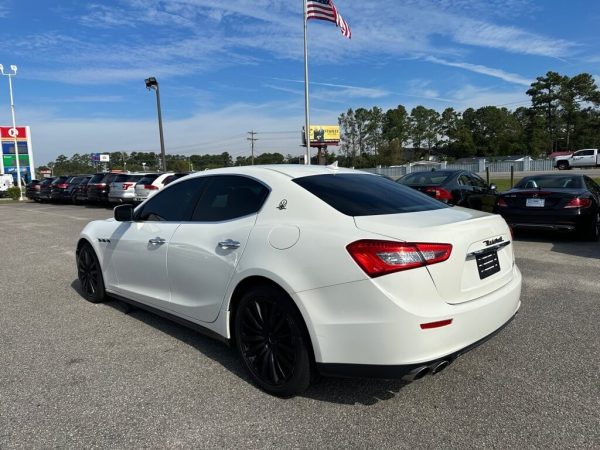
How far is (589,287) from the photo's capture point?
5.63 meters

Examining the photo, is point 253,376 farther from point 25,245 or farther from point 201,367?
point 25,245

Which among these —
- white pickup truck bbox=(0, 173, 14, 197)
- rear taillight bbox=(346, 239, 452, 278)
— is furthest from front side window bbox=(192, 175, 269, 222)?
white pickup truck bbox=(0, 173, 14, 197)

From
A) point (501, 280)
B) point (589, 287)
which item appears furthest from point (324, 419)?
point (589, 287)

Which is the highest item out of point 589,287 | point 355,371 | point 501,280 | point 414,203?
point 414,203

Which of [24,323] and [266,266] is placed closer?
[266,266]

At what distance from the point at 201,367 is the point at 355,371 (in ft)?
4.55

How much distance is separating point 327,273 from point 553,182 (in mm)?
8562

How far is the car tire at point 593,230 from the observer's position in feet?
27.8

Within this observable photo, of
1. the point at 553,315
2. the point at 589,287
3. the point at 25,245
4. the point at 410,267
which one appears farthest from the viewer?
the point at 25,245

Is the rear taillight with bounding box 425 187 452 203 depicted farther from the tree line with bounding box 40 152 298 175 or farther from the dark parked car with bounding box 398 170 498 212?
the tree line with bounding box 40 152 298 175

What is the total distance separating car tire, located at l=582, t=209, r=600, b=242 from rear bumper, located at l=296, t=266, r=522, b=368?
272 inches

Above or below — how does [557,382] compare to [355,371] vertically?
below

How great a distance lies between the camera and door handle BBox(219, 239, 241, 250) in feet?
10.9

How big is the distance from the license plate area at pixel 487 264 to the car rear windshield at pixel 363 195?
0.56 m
